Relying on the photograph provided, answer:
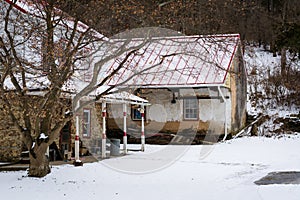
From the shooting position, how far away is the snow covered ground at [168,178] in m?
8.98

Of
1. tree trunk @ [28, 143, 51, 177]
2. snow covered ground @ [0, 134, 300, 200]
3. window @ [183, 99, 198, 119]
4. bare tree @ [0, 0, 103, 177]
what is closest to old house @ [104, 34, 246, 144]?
window @ [183, 99, 198, 119]

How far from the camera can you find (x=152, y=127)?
2191 cm

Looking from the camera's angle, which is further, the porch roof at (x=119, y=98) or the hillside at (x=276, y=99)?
the hillside at (x=276, y=99)

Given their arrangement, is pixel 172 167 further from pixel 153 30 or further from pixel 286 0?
pixel 286 0

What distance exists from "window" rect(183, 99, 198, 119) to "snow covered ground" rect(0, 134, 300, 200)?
14.4 feet

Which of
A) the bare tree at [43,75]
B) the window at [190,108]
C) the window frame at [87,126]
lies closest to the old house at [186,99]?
the window at [190,108]

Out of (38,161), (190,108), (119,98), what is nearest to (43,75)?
(38,161)

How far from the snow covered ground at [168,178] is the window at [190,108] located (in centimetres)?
439

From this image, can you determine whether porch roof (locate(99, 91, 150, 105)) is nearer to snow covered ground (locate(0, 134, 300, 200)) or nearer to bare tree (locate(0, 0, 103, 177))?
snow covered ground (locate(0, 134, 300, 200))

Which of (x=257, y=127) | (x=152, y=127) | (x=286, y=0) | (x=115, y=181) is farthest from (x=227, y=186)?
(x=286, y=0)

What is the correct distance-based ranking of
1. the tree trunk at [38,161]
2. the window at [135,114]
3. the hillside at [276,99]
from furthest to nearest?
the hillside at [276,99] < the window at [135,114] < the tree trunk at [38,161]

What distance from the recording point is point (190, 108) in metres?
21.6

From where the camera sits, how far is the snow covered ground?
8.98m

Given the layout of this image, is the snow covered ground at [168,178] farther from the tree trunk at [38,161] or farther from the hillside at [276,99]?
the hillside at [276,99]
